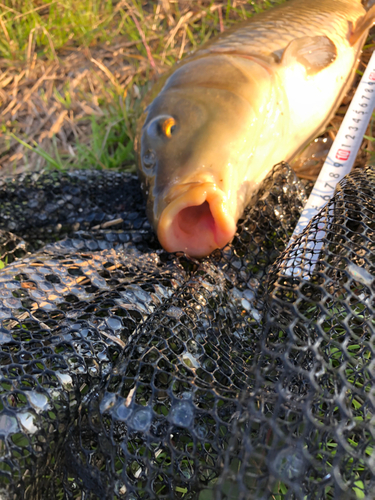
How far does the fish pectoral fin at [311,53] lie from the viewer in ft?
5.66

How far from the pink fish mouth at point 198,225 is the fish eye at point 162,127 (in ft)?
1.08

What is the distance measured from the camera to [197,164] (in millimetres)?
1360

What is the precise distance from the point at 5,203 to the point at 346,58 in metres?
1.77

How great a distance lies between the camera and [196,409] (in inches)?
28.5

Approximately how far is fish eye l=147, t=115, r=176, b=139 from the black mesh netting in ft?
1.63

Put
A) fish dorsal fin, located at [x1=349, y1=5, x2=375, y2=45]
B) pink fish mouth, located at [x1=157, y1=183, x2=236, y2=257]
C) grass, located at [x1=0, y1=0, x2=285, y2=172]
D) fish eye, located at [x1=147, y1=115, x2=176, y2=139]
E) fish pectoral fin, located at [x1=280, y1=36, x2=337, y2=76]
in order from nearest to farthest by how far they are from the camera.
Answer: pink fish mouth, located at [x1=157, y1=183, x2=236, y2=257] → fish eye, located at [x1=147, y1=115, x2=176, y2=139] → fish pectoral fin, located at [x1=280, y1=36, x2=337, y2=76] → fish dorsal fin, located at [x1=349, y1=5, x2=375, y2=45] → grass, located at [x1=0, y1=0, x2=285, y2=172]

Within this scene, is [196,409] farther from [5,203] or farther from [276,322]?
[5,203]

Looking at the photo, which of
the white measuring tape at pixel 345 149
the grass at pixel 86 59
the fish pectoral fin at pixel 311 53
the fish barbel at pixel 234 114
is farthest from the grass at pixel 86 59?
the white measuring tape at pixel 345 149

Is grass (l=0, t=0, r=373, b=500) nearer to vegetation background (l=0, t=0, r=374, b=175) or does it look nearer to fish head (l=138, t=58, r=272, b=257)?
vegetation background (l=0, t=0, r=374, b=175)

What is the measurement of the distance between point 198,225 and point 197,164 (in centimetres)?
22

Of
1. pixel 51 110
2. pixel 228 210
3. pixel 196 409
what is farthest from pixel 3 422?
pixel 51 110

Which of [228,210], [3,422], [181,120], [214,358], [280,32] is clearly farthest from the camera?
[280,32]

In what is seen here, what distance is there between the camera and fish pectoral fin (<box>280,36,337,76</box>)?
5.66ft

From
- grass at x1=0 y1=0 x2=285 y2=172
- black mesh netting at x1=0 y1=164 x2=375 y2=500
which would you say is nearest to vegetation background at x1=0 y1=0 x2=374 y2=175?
grass at x1=0 y1=0 x2=285 y2=172
